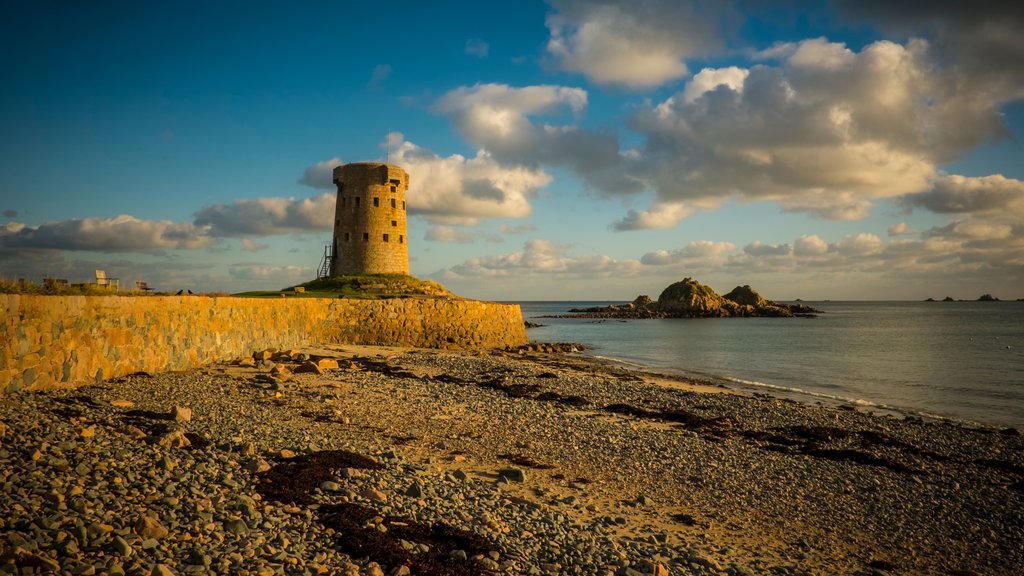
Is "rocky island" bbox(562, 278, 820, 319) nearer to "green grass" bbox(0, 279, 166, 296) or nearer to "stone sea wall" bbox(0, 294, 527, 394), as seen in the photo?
"stone sea wall" bbox(0, 294, 527, 394)

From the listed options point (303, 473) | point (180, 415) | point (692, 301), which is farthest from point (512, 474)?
point (692, 301)

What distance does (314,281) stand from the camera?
1690 inches

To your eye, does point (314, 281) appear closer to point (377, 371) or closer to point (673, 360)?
point (377, 371)

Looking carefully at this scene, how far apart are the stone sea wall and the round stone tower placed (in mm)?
11095

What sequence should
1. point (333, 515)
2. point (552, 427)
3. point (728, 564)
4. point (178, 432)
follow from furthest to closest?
point (552, 427), point (178, 432), point (728, 564), point (333, 515)

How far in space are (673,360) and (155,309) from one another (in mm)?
30651

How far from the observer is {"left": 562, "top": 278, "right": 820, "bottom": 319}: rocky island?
113000 mm

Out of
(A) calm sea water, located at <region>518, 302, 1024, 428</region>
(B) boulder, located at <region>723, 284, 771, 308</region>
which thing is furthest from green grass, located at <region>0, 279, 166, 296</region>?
(B) boulder, located at <region>723, 284, 771, 308</region>

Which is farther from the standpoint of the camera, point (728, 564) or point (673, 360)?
point (673, 360)

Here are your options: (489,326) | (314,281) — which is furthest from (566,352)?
(314,281)

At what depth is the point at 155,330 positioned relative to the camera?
1487 centimetres

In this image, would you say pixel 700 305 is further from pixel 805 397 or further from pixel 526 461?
pixel 526 461

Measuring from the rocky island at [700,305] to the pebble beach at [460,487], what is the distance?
9948cm

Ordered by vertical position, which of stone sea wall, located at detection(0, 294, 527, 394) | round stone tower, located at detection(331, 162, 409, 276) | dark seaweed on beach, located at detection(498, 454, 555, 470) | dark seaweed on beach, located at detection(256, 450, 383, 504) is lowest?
dark seaweed on beach, located at detection(498, 454, 555, 470)
